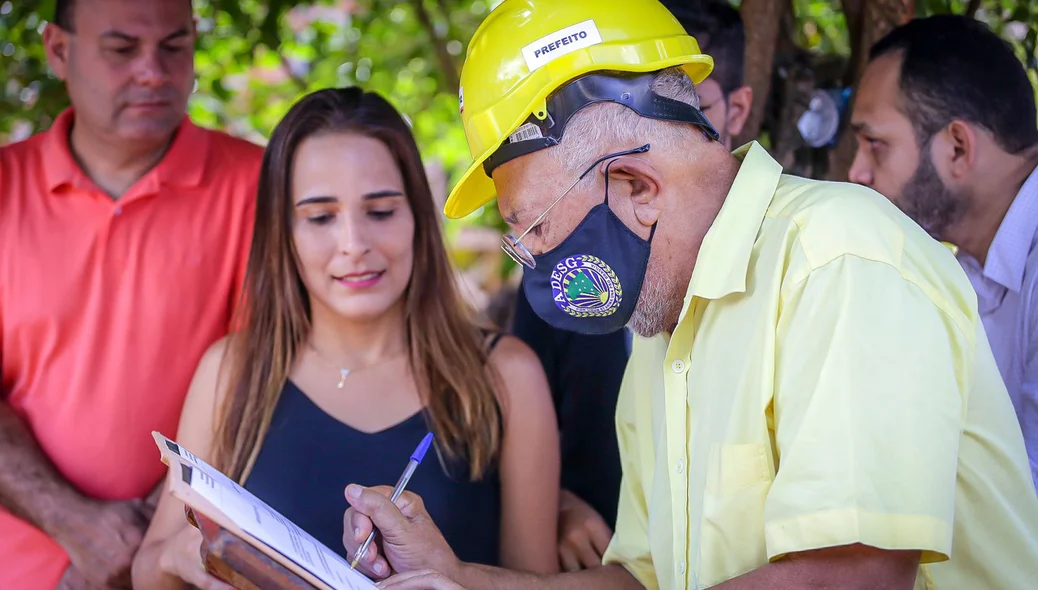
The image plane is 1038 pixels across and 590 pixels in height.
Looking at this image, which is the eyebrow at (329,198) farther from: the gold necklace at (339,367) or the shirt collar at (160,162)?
the shirt collar at (160,162)

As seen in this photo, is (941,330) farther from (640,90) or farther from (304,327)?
(304,327)

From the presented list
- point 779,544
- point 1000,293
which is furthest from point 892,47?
point 779,544

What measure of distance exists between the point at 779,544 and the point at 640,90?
0.86 m

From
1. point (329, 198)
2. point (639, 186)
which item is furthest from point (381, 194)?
point (639, 186)

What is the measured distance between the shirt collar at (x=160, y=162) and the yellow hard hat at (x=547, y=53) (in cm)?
161

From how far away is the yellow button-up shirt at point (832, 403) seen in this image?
1.55 meters

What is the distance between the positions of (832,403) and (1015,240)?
1596mm

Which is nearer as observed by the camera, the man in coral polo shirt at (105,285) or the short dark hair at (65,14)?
the man in coral polo shirt at (105,285)

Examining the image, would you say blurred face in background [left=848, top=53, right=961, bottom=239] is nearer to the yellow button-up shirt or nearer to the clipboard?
the yellow button-up shirt

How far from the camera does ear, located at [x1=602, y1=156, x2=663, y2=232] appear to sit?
190 cm

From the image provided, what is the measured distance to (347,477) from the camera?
2.66 metres

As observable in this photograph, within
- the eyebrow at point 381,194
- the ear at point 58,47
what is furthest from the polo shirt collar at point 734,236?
the ear at point 58,47

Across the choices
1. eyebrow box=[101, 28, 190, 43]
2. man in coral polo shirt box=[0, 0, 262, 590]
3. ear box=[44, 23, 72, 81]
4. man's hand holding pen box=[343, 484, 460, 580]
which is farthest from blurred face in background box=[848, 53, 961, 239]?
ear box=[44, 23, 72, 81]

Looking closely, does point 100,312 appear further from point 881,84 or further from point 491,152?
point 881,84
